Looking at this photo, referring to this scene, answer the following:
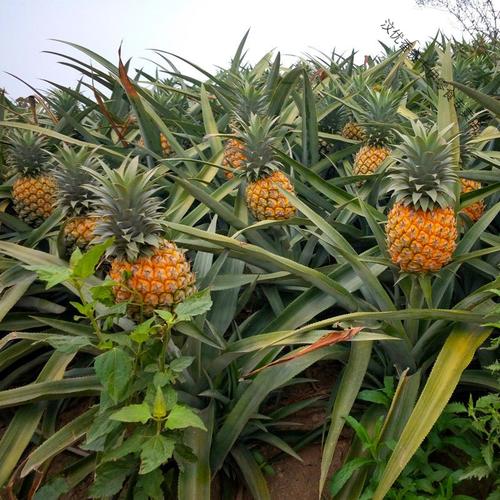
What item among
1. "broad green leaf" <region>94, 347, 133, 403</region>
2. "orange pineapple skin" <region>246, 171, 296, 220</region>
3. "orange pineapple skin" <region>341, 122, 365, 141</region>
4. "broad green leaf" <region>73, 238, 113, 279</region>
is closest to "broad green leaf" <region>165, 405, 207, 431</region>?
"broad green leaf" <region>94, 347, 133, 403</region>

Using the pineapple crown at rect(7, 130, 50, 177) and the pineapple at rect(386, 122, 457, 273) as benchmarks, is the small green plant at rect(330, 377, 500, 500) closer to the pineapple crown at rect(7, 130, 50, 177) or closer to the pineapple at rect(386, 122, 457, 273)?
the pineapple at rect(386, 122, 457, 273)

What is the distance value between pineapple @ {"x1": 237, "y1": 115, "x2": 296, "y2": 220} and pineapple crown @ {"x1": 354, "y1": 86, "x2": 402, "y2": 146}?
0.44m

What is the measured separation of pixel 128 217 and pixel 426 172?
73cm

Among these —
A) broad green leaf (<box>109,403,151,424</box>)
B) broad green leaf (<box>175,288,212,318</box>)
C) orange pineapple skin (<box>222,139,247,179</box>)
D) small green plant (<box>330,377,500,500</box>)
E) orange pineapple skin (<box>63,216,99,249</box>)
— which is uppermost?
orange pineapple skin (<box>222,139,247,179</box>)

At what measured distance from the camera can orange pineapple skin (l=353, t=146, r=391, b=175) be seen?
1981mm

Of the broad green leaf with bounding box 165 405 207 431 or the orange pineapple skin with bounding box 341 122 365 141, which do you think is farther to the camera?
the orange pineapple skin with bounding box 341 122 365 141

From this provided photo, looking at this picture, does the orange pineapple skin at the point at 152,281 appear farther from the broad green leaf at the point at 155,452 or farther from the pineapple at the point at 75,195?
the pineapple at the point at 75,195

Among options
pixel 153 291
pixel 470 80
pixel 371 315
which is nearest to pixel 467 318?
pixel 371 315

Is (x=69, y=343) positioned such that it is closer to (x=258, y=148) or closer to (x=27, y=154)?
(x=258, y=148)

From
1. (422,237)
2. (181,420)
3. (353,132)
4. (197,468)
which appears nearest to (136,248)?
(181,420)

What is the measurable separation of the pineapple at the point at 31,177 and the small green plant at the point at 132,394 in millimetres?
1075

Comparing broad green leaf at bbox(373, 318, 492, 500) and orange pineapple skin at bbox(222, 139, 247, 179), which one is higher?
orange pineapple skin at bbox(222, 139, 247, 179)

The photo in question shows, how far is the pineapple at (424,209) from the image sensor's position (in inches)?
51.3

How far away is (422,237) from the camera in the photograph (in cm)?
130
